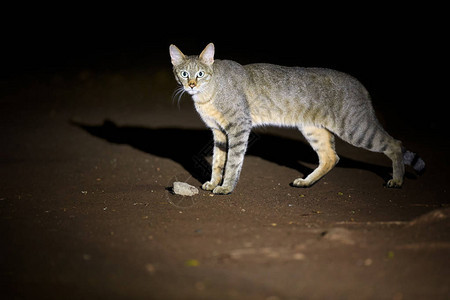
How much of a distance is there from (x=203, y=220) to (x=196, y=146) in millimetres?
3815

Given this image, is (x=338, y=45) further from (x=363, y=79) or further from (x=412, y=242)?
(x=412, y=242)

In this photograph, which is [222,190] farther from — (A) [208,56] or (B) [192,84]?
(A) [208,56]

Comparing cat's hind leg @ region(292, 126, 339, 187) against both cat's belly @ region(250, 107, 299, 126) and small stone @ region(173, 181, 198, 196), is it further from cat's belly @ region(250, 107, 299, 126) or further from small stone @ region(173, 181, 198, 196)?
small stone @ region(173, 181, 198, 196)

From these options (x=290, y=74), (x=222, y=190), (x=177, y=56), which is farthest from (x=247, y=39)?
(x=222, y=190)

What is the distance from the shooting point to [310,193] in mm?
5664

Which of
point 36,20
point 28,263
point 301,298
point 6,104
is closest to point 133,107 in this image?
point 6,104

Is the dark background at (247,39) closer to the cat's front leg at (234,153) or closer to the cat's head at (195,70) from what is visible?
the cat's front leg at (234,153)

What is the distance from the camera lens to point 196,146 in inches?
320

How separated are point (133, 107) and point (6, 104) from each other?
9.47ft

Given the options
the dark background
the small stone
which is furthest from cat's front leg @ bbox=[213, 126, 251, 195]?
the dark background

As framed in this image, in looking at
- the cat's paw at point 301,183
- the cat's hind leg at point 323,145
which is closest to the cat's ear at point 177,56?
the cat's hind leg at point 323,145

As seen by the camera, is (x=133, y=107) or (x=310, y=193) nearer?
(x=310, y=193)

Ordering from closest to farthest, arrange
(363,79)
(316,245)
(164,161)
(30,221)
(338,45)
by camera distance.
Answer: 1. (316,245)
2. (30,221)
3. (164,161)
4. (363,79)
5. (338,45)

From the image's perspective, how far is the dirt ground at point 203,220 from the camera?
311cm
